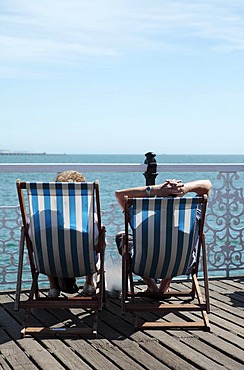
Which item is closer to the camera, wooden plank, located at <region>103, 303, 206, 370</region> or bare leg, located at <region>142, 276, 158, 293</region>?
wooden plank, located at <region>103, 303, 206, 370</region>

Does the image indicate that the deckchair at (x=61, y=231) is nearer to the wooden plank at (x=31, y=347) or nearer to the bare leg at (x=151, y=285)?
the wooden plank at (x=31, y=347)

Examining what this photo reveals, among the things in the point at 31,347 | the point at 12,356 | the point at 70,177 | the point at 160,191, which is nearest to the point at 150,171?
the point at 160,191

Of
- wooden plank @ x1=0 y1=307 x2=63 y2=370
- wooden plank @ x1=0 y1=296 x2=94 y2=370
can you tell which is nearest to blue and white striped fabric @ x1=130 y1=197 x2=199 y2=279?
wooden plank @ x1=0 y1=296 x2=94 y2=370

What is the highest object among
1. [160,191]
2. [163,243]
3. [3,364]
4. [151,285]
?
[160,191]

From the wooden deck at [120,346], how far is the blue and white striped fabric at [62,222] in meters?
0.45

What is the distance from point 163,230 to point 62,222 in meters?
0.64

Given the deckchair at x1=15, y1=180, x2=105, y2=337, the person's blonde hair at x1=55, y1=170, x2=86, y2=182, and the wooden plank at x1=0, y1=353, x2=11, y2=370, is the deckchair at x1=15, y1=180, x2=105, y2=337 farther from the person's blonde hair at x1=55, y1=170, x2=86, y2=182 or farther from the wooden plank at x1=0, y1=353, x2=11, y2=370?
the wooden plank at x1=0, y1=353, x2=11, y2=370

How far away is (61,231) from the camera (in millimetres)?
4414

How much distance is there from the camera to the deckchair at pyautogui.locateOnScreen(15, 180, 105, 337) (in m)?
4.36

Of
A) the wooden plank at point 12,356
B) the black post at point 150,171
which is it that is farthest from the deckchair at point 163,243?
the black post at point 150,171

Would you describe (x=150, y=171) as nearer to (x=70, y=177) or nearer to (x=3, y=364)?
(x=70, y=177)
